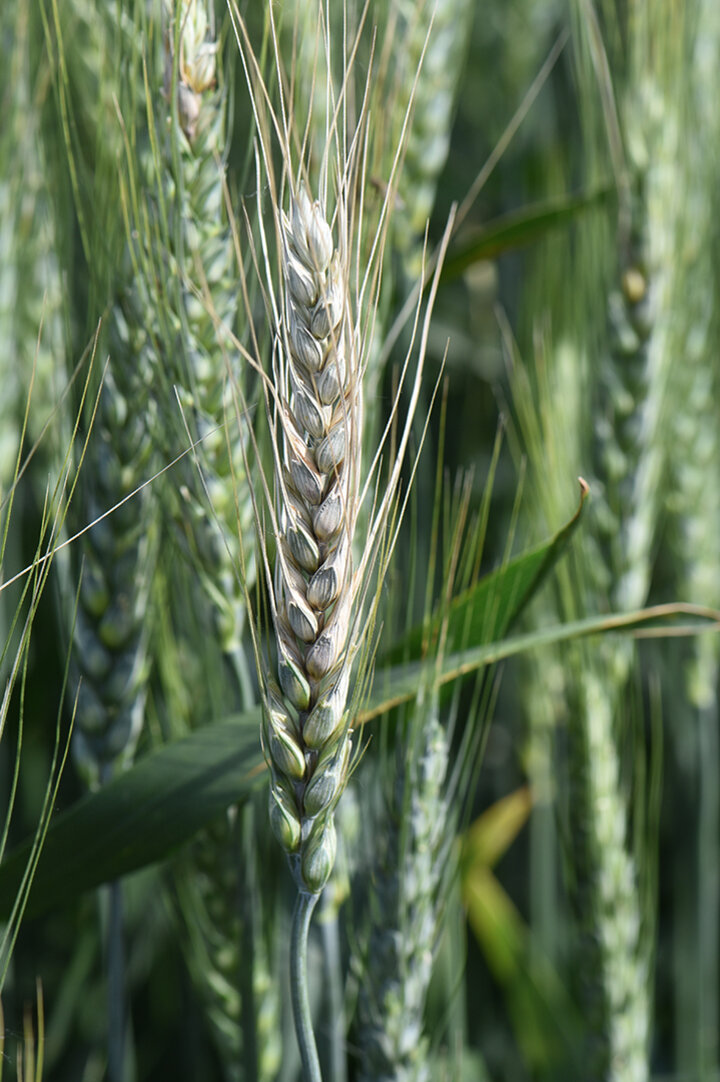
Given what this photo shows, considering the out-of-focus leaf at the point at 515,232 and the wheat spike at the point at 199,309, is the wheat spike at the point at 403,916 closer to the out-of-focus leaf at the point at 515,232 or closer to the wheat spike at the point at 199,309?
the wheat spike at the point at 199,309

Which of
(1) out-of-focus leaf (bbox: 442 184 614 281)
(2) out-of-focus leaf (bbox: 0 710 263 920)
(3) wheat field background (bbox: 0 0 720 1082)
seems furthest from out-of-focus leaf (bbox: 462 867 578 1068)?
(1) out-of-focus leaf (bbox: 442 184 614 281)

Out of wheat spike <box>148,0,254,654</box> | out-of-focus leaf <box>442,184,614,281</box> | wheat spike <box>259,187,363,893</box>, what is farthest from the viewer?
out-of-focus leaf <box>442,184,614,281</box>

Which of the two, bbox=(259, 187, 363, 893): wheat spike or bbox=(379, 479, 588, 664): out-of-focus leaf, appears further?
bbox=(379, 479, 588, 664): out-of-focus leaf

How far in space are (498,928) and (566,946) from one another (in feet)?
0.67

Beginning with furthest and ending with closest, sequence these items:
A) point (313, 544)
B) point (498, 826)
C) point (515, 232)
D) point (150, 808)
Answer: point (498, 826) < point (515, 232) < point (150, 808) < point (313, 544)

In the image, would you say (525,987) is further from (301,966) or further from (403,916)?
(301,966)

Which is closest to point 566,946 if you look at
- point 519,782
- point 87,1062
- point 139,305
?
point 519,782

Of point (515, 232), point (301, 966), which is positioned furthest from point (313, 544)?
point (515, 232)

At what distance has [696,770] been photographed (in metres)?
1.12

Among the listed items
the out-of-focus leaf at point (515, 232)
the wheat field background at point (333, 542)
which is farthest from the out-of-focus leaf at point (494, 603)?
the out-of-focus leaf at point (515, 232)

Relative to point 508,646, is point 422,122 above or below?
above

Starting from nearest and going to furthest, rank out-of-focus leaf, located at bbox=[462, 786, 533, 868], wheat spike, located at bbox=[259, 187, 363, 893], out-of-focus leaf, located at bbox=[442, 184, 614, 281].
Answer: wheat spike, located at bbox=[259, 187, 363, 893] < out-of-focus leaf, located at bbox=[442, 184, 614, 281] < out-of-focus leaf, located at bbox=[462, 786, 533, 868]

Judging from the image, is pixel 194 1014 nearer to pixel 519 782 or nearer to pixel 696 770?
pixel 519 782

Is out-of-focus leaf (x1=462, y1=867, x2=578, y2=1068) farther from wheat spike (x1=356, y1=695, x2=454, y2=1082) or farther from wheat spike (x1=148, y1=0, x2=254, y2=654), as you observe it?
wheat spike (x1=148, y1=0, x2=254, y2=654)
